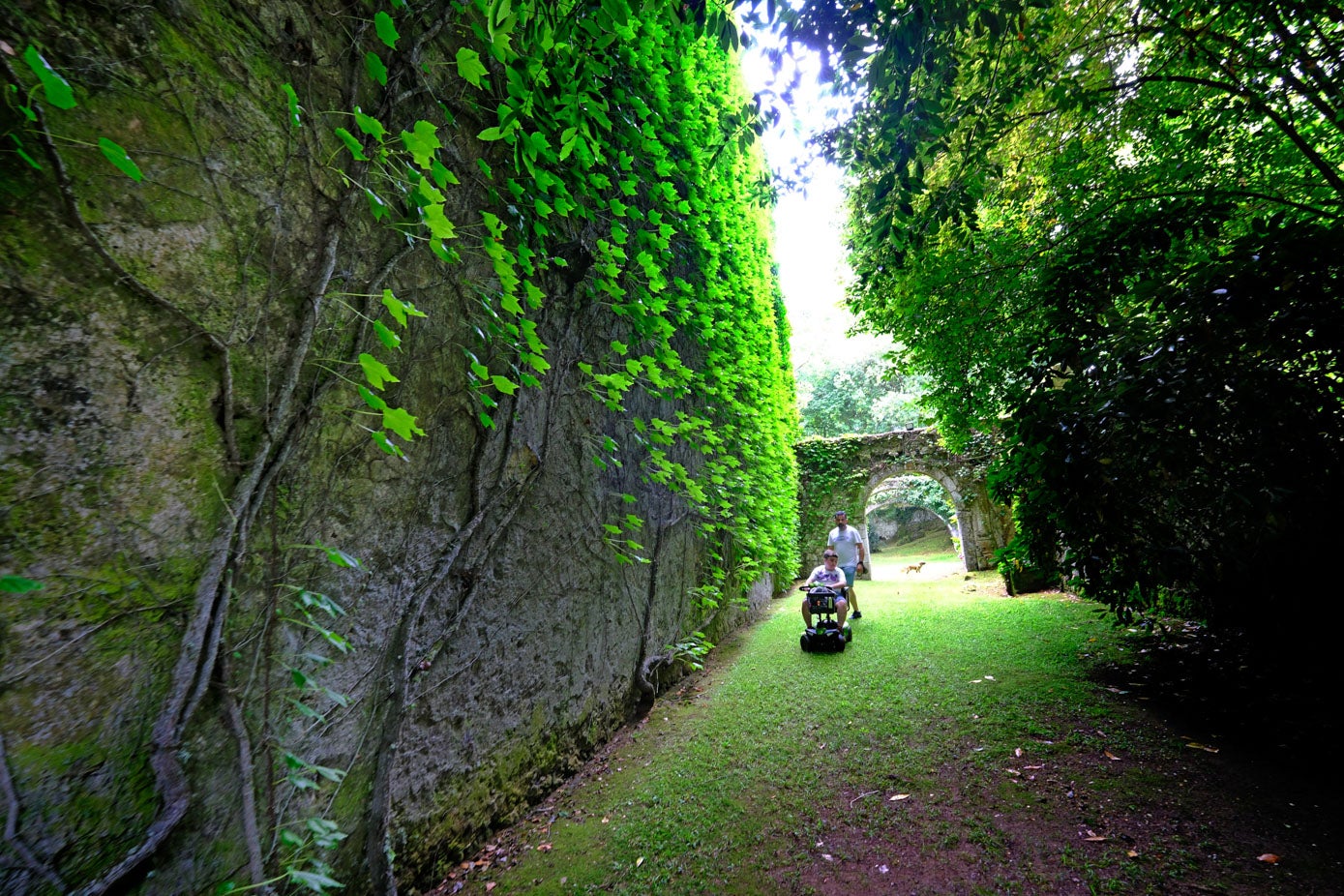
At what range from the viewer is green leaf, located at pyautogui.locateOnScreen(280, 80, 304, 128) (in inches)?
50.3

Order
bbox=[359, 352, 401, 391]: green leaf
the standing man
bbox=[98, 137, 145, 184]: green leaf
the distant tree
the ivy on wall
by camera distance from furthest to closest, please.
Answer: the distant tree → the standing man → the ivy on wall → bbox=[359, 352, 401, 391]: green leaf → bbox=[98, 137, 145, 184]: green leaf

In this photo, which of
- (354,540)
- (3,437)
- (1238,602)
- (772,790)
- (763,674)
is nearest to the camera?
(3,437)

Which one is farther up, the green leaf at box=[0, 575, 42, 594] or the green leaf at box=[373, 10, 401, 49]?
the green leaf at box=[373, 10, 401, 49]

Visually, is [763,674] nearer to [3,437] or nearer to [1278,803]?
[1278,803]

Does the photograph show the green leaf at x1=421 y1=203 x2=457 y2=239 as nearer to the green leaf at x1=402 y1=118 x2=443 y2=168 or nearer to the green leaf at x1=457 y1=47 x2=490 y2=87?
the green leaf at x1=402 y1=118 x2=443 y2=168

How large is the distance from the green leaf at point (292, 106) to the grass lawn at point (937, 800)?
2.62 metres

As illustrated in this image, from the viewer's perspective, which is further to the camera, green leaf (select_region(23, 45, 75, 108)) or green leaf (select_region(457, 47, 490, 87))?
green leaf (select_region(457, 47, 490, 87))

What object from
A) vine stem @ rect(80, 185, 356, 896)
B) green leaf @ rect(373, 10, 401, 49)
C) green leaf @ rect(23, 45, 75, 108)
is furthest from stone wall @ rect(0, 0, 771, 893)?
green leaf @ rect(373, 10, 401, 49)

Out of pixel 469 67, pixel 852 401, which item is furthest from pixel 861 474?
pixel 469 67

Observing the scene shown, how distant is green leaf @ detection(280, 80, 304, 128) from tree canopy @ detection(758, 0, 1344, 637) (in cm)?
166

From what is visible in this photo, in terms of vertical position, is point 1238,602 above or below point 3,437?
below

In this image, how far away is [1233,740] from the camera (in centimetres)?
242

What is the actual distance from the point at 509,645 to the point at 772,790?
4.89 feet

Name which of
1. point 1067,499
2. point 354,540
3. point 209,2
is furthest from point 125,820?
point 1067,499
